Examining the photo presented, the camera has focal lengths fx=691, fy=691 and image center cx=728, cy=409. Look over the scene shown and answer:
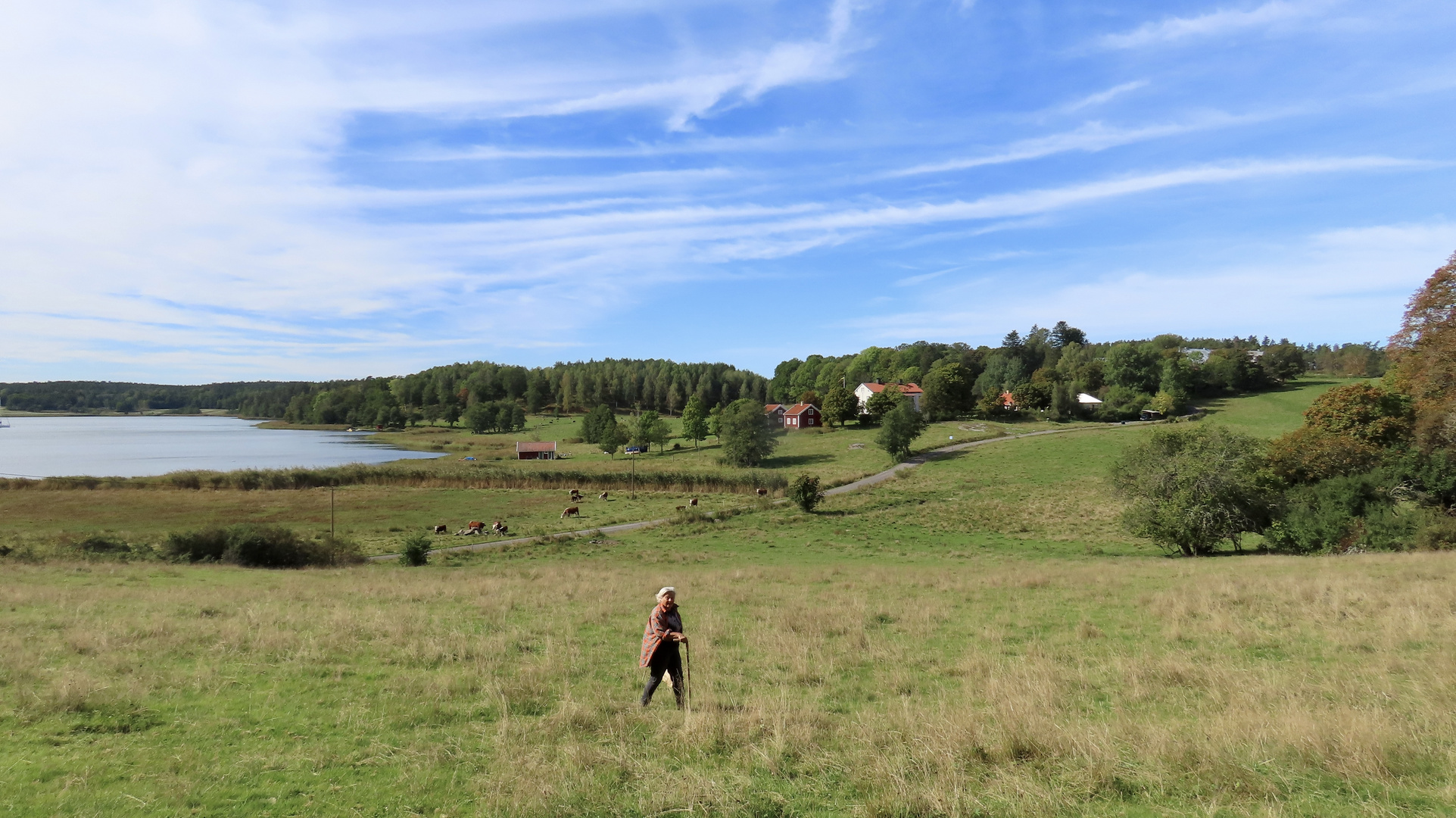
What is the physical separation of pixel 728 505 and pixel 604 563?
2337 centimetres

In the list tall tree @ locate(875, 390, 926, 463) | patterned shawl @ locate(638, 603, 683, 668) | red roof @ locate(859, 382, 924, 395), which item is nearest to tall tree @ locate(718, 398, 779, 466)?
tall tree @ locate(875, 390, 926, 463)

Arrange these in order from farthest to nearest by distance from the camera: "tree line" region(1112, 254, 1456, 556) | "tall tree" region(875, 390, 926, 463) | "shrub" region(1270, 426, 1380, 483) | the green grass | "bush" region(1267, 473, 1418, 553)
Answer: the green grass → "tall tree" region(875, 390, 926, 463) → "shrub" region(1270, 426, 1380, 483) → "tree line" region(1112, 254, 1456, 556) → "bush" region(1267, 473, 1418, 553)

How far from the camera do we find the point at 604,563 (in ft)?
95.0

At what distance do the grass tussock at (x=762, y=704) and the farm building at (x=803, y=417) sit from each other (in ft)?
301

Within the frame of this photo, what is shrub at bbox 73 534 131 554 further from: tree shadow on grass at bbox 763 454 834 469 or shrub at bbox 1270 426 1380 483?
tree shadow on grass at bbox 763 454 834 469

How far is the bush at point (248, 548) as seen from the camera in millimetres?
28516

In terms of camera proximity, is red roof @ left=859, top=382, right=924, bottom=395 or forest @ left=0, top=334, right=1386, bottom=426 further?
red roof @ left=859, top=382, right=924, bottom=395

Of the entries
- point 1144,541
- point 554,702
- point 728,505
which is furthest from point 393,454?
point 554,702

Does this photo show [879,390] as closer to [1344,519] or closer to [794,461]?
[794,461]

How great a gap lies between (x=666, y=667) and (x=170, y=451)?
132 meters

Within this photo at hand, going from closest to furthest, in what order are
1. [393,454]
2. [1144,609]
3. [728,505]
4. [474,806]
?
[474,806], [1144,609], [728,505], [393,454]

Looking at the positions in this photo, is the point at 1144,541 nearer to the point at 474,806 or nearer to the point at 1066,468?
the point at 1066,468

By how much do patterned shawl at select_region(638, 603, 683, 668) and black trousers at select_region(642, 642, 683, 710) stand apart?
0.06 m

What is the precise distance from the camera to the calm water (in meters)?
80.6
